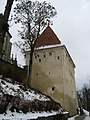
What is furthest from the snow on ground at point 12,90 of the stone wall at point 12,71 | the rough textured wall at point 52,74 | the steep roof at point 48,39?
the steep roof at point 48,39

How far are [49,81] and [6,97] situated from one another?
19.0 meters

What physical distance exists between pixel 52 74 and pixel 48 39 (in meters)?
6.12

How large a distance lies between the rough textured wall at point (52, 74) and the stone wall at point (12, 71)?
3.73m

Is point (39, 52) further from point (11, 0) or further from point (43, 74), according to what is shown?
point (11, 0)

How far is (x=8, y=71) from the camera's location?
21.7m

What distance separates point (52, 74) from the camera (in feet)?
96.0

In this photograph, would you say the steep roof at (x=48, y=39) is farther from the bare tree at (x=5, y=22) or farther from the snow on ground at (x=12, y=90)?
the bare tree at (x=5, y=22)

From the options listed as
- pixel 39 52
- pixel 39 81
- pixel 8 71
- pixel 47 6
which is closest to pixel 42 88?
pixel 39 81

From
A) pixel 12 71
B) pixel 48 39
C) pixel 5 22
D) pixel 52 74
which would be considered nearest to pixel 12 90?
pixel 5 22

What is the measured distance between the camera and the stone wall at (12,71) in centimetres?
2061

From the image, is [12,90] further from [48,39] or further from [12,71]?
[48,39]

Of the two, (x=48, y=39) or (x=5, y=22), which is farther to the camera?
(x=48, y=39)

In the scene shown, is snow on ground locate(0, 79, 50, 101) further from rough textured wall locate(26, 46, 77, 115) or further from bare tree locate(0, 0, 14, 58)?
rough textured wall locate(26, 46, 77, 115)

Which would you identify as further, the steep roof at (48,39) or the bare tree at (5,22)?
the steep roof at (48,39)
